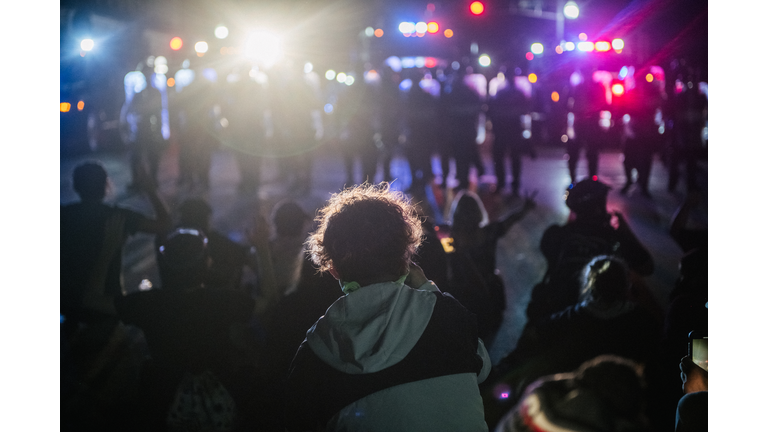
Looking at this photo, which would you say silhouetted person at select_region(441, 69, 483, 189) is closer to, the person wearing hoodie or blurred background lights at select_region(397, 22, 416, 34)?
blurred background lights at select_region(397, 22, 416, 34)

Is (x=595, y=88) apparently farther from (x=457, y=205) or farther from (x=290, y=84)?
(x=457, y=205)

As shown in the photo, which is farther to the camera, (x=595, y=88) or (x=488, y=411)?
(x=595, y=88)

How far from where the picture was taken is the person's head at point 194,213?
Answer: 342 centimetres

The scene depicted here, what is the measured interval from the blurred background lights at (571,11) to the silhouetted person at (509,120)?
3.21 meters

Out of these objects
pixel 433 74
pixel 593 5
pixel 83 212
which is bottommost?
pixel 83 212

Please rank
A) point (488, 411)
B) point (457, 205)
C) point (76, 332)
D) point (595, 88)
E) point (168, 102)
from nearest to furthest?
point (488, 411), point (76, 332), point (457, 205), point (595, 88), point (168, 102)

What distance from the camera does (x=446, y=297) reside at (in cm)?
148

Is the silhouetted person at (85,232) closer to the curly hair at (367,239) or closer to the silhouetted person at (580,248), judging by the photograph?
the curly hair at (367,239)

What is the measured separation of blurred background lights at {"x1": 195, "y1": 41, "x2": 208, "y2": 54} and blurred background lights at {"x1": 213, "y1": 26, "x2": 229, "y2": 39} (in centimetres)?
20

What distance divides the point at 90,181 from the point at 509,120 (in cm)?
653

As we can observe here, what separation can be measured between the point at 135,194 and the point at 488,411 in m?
7.52

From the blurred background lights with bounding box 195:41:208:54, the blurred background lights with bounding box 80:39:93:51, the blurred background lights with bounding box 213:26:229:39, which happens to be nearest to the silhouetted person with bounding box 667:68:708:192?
the blurred background lights with bounding box 213:26:229:39
